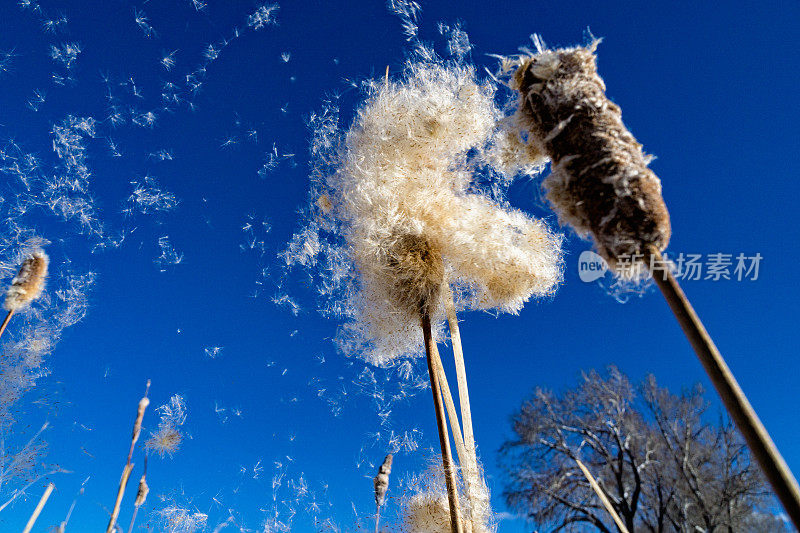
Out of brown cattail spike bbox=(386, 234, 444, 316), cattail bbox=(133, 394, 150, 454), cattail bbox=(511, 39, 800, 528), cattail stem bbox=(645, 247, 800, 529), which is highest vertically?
brown cattail spike bbox=(386, 234, 444, 316)

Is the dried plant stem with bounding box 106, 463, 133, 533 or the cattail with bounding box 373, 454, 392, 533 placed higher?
the cattail with bounding box 373, 454, 392, 533

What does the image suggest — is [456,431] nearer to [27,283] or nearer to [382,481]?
[382,481]

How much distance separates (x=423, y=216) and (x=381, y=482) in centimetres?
179

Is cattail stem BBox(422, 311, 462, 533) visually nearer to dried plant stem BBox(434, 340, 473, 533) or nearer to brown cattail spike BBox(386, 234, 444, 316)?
dried plant stem BBox(434, 340, 473, 533)

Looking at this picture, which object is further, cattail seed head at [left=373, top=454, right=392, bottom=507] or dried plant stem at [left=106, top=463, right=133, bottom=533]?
cattail seed head at [left=373, top=454, right=392, bottom=507]

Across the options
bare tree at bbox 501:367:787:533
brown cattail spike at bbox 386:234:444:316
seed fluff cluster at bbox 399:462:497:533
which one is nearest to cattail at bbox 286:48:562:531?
brown cattail spike at bbox 386:234:444:316

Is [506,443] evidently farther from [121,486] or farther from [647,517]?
[121,486]

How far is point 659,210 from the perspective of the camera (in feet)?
4.23

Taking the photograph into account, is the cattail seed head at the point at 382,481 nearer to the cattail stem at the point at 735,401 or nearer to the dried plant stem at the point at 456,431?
the dried plant stem at the point at 456,431

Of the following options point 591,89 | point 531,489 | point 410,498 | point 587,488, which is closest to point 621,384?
point 587,488

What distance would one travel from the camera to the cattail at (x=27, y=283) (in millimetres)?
3455

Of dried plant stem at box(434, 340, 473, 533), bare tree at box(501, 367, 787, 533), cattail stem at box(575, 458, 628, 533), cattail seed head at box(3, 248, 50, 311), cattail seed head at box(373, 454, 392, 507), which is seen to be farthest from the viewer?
bare tree at box(501, 367, 787, 533)

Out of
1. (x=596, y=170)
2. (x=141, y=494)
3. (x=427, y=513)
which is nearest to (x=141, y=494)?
(x=141, y=494)

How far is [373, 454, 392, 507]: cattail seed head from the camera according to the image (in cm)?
285
